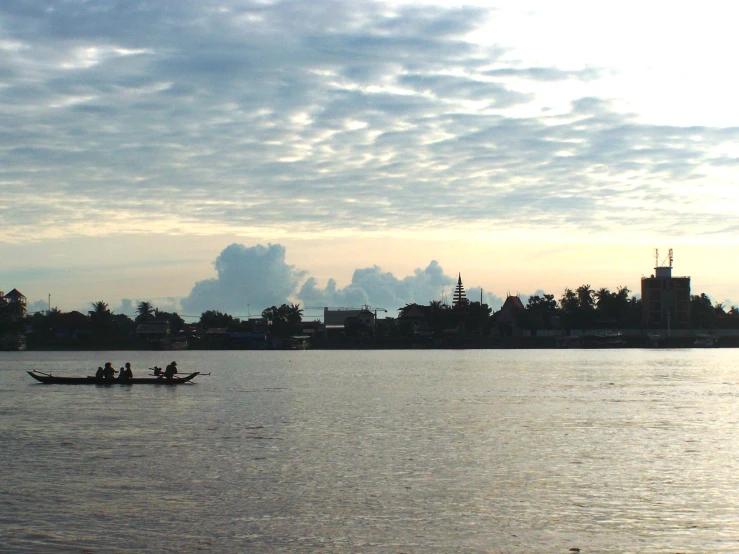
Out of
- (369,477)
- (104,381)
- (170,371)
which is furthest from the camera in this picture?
(170,371)

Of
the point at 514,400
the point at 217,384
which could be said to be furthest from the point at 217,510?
the point at 217,384

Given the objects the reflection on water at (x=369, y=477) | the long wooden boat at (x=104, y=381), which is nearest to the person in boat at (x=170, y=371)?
the long wooden boat at (x=104, y=381)

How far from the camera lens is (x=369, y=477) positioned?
32031 mm

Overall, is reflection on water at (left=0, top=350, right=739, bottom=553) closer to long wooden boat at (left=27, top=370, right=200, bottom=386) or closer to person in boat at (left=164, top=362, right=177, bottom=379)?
long wooden boat at (left=27, top=370, right=200, bottom=386)

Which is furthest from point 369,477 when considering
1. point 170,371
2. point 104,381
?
point 170,371

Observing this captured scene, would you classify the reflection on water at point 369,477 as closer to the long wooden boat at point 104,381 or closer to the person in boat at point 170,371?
the long wooden boat at point 104,381

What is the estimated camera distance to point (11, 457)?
120 ft

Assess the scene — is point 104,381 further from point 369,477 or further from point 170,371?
point 369,477

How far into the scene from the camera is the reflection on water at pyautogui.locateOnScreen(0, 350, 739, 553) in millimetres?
23312

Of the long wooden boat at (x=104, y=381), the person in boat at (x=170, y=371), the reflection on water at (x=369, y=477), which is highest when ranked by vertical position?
the person in boat at (x=170, y=371)

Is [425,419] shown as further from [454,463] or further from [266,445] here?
[454,463]

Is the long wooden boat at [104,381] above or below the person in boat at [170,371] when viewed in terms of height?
below

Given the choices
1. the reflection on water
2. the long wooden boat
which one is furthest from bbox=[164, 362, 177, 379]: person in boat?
the reflection on water

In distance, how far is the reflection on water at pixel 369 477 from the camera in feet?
76.5
